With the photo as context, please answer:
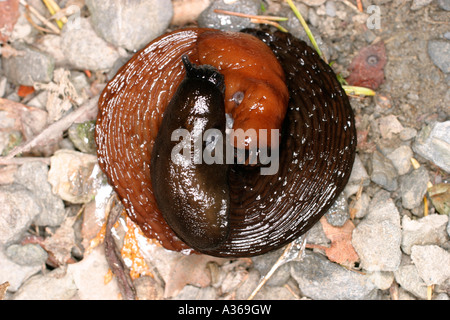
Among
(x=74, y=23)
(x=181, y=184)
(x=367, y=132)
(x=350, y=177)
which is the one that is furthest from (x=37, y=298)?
(x=367, y=132)

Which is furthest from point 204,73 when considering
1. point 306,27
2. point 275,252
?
point 275,252

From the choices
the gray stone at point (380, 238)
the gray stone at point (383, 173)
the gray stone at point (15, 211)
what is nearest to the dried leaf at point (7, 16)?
the gray stone at point (15, 211)

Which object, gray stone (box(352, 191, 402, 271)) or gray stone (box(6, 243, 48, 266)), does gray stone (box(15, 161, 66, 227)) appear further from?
gray stone (box(352, 191, 402, 271))

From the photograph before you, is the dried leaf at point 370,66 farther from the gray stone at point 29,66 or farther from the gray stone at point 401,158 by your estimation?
the gray stone at point 29,66

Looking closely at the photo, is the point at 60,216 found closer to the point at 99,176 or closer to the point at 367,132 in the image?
the point at 99,176

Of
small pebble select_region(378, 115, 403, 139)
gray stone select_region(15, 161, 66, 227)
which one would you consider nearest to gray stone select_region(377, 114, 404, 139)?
small pebble select_region(378, 115, 403, 139)
